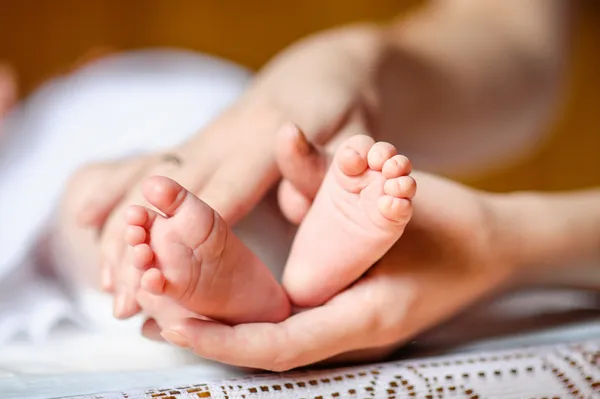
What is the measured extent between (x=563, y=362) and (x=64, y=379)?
31 centimetres

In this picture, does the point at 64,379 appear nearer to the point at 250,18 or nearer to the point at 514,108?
the point at 514,108

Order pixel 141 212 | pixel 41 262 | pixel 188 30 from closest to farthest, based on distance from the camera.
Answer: pixel 141 212, pixel 41 262, pixel 188 30

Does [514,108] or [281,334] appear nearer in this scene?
[281,334]

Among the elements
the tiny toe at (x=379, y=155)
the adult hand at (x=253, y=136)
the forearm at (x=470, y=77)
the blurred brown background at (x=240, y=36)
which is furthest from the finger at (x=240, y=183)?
the blurred brown background at (x=240, y=36)

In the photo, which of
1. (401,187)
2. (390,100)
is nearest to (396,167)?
(401,187)

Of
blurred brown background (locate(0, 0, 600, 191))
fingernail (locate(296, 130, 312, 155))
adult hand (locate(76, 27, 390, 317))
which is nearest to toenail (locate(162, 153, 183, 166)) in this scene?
adult hand (locate(76, 27, 390, 317))

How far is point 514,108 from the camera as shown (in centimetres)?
95

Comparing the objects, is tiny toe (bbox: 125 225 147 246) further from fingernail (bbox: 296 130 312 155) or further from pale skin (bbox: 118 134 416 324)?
fingernail (bbox: 296 130 312 155)

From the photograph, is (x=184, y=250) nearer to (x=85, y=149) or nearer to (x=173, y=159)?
(x=173, y=159)

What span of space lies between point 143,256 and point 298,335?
10 cm

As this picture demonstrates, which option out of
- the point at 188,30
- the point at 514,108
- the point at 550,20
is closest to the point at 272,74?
the point at 514,108

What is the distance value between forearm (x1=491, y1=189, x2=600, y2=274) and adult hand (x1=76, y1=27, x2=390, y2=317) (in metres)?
0.13

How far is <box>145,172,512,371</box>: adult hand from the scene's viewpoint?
1.42ft

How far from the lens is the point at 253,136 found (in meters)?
0.54
